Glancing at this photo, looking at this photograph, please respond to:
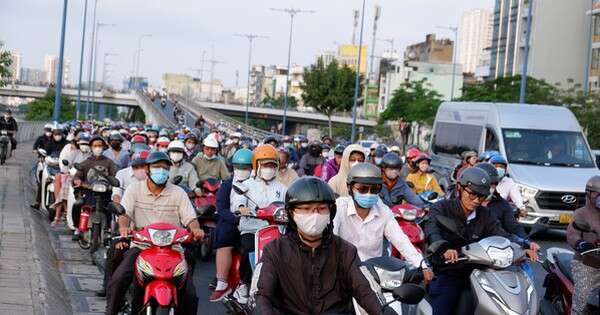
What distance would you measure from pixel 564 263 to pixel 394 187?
2.81m

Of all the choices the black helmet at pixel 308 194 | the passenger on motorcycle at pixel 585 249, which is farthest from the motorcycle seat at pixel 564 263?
the black helmet at pixel 308 194

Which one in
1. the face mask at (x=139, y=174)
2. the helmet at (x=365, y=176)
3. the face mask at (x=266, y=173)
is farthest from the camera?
the face mask at (x=139, y=174)

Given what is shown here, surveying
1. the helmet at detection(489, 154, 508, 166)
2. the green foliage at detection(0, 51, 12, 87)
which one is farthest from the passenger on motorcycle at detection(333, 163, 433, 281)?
the green foliage at detection(0, 51, 12, 87)

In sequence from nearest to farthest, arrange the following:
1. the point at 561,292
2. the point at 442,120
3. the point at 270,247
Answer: the point at 270,247 → the point at 561,292 → the point at 442,120

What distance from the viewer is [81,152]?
17.5 m

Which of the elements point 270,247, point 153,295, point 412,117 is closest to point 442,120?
point 153,295

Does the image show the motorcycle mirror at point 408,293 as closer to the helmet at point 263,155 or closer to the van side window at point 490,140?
the helmet at point 263,155

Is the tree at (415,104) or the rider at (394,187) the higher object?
the tree at (415,104)

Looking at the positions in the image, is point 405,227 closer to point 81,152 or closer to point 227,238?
point 227,238

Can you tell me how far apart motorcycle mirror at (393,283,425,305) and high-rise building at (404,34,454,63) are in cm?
14060

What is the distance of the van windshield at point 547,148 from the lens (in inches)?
843

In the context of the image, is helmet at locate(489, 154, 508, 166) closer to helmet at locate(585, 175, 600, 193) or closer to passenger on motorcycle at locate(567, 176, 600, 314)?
passenger on motorcycle at locate(567, 176, 600, 314)

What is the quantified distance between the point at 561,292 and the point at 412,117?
60.2 metres

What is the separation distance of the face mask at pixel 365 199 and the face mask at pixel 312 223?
1.78 m
